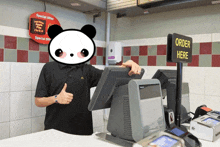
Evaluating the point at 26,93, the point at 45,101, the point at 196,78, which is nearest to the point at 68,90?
the point at 45,101

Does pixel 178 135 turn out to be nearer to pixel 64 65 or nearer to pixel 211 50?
pixel 64 65

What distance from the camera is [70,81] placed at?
6.60 feet

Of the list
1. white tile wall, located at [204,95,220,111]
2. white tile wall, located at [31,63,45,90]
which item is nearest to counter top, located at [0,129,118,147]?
white tile wall, located at [31,63,45,90]

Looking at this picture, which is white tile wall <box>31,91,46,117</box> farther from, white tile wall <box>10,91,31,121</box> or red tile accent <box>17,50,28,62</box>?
red tile accent <box>17,50,28,62</box>

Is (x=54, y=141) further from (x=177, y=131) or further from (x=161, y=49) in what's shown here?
(x=161, y=49)

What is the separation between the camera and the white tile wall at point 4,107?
88.9 inches

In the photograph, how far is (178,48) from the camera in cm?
130

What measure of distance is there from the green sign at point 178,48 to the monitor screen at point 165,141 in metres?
0.47

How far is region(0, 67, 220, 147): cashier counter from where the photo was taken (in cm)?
107

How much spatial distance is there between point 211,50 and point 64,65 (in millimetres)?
1717

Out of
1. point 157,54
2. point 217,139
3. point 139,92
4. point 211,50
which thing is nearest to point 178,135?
point 139,92

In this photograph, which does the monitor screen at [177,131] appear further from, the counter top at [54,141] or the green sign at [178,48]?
the green sign at [178,48]

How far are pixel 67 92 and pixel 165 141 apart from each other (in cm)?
119

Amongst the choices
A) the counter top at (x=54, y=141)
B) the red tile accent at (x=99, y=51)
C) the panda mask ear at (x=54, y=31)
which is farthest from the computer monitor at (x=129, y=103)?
the red tile accent at (x=99, y=51)
